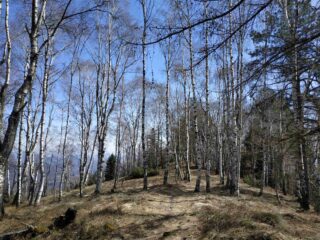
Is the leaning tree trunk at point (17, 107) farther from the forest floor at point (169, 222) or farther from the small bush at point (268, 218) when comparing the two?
the small bush at point (268, 218)

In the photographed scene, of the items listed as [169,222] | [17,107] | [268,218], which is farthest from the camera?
[169,222]

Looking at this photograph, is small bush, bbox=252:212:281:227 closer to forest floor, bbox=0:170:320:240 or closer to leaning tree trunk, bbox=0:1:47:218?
forest floor, bbox=0:170:320:240

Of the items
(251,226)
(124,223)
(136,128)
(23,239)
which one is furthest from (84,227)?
(136,128)

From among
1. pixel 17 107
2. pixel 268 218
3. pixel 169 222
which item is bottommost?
pixel 169 222

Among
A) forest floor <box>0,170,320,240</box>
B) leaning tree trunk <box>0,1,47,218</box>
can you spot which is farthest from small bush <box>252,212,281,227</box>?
leaning tree trunk <box>0,1,47,218</box>

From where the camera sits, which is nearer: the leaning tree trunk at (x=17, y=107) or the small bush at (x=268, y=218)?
the leaning tree trunk at (x=17, y=107)

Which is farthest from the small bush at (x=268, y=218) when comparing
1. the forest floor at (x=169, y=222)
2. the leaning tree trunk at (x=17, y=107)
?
the leaning tree trunk at (x=17, y=107)

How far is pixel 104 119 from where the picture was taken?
649 inches

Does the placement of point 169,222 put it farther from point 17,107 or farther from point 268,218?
point 17,107

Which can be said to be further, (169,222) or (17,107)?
(169,222)

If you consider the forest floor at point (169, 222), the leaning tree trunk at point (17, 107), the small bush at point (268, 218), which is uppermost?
the leaning tree trunk at point (17, 107)

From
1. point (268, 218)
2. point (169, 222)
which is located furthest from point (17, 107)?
point (268, 218)

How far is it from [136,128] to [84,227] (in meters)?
25.6

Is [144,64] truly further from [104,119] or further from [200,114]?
[200,114]
